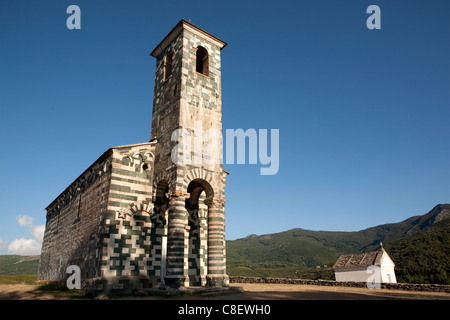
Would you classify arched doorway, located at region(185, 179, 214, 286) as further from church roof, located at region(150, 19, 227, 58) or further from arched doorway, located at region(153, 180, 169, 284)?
church roof, located at region(150, 19, 227, 58)

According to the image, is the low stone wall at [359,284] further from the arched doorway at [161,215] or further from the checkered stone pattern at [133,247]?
the checkered stone pattern at [133,247]

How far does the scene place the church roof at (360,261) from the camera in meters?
28.2

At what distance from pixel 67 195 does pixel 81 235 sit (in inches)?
304

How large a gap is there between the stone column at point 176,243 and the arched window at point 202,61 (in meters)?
9.25

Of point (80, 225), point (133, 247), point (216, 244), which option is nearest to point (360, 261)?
point (216, 244)

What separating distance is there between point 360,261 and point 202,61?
25.0m

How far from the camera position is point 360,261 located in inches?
1164

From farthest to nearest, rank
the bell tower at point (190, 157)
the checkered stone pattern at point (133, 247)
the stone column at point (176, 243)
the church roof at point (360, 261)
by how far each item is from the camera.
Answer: the church roof at point (360, 261) → the bell tower at point (190, 157) → the checkered stone pattern at point (133, 247) → the stone column at point (176, 243)

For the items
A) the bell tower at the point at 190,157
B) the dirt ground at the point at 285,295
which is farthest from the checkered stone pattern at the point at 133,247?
the dirt ground at the point at 285,295

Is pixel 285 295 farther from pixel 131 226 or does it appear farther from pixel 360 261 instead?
pixel 360 261

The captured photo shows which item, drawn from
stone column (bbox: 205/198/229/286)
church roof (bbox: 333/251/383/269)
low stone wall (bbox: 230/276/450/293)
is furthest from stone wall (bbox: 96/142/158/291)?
church roof (bbox: 333/251/383/269)

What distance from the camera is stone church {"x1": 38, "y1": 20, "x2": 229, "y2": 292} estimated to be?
1489 centimetres
